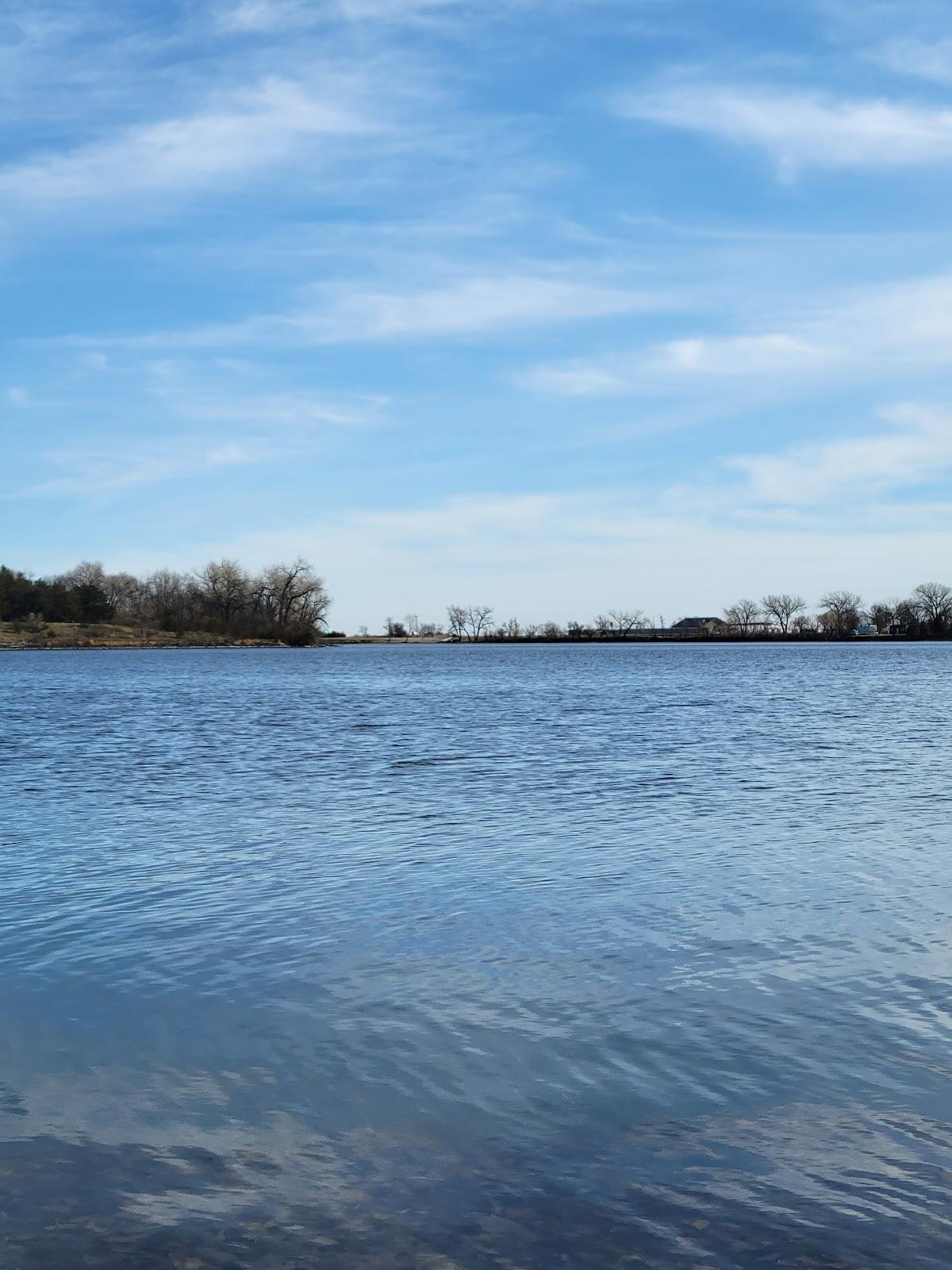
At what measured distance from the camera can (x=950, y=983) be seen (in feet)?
32.5

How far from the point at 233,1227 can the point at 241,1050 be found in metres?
2.66

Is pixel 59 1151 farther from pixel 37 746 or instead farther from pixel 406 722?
pixel 406 722

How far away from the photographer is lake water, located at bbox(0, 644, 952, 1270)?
596 cm

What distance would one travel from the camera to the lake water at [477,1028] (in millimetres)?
5957

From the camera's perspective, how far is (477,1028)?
9047mm

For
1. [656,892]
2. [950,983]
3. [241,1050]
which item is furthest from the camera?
[656,892]

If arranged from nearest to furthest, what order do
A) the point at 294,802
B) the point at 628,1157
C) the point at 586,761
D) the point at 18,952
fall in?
the point at 628,1157, the point at 18,952, the point at 294,802, the point at 586,761

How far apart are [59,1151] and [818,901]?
886cm

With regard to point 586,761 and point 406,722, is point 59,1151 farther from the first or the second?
point 406,722

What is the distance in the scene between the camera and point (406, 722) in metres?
44.1

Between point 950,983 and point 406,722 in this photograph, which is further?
point 406,722

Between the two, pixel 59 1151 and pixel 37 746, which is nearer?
pixel 59 1151

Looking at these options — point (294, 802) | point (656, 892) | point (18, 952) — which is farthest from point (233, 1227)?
point (294, 802)

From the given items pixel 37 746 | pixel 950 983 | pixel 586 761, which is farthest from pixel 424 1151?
pixel 37 746
